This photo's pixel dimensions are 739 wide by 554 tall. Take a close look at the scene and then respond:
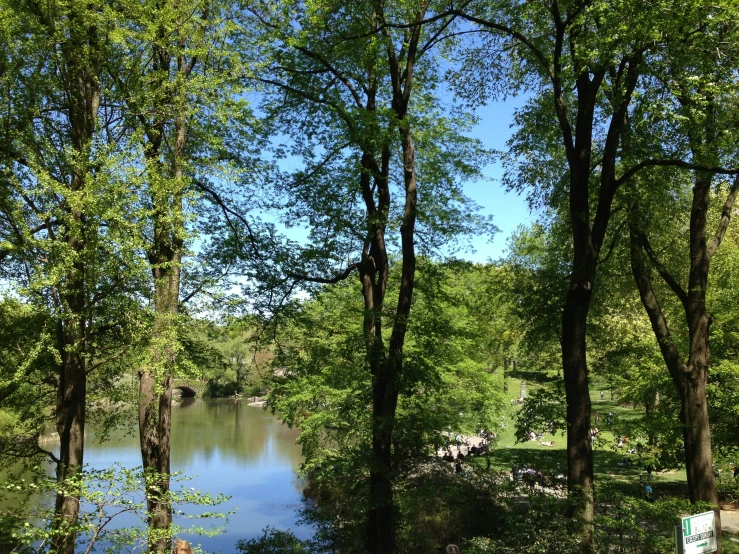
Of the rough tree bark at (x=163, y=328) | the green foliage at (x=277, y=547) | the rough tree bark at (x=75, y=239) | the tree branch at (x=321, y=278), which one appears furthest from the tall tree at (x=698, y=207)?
the rough tree bark at (x=75, y=239)

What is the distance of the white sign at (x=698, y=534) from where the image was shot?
4301 millimetres

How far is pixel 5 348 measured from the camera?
31.0 feet

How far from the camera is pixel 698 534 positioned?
4398 millimetres

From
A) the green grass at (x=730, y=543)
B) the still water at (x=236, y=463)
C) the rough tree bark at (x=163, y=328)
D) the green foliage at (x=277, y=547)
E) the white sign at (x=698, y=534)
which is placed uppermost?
the rough tree bark at (x=163, y=328)

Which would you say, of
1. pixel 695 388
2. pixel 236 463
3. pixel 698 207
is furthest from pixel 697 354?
pixel 236 463

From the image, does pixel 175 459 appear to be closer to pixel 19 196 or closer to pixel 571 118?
pixel 19 196

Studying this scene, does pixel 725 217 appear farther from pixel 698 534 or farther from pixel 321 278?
pixel 321 278

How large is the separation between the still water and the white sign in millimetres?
9388

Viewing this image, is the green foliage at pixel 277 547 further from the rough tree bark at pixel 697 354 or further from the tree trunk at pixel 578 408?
the rough tree bark at pixel 697 354

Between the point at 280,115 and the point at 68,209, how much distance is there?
495 centimetres

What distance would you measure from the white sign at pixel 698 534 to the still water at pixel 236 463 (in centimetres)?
939

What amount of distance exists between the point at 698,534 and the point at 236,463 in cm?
2603

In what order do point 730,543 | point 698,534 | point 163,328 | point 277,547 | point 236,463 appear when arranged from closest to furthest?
1. point 698,534
2. point 163,328
3. point 277,547
4. point 730,543
5. point 236,463

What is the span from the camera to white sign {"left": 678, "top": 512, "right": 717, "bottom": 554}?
430 cm
